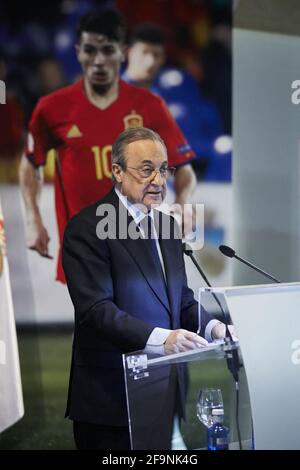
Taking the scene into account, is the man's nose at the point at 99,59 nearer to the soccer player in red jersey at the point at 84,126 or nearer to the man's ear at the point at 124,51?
the soccer player in red jersey at the point at 84,126

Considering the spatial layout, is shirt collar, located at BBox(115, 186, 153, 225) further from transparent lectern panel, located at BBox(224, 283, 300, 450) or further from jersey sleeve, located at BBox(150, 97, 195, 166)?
jersey sleeve, located at BBox(150, 97, 195, 166)

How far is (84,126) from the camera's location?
4211mm

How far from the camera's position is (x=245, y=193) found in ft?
14.6

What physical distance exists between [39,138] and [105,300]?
6.58 feet

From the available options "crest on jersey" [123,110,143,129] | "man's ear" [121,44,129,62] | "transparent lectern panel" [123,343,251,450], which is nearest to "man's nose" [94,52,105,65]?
"man's ear" [121,44,129,62]

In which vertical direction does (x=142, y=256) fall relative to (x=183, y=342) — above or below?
above

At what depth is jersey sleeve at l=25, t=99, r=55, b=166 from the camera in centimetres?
412

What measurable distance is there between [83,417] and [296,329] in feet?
2.85

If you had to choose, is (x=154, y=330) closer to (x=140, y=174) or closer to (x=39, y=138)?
(x=140, y=174)

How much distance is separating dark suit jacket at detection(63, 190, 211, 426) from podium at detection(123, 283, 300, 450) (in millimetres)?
317

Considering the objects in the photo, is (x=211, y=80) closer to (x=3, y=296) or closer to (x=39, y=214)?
(x=39, y=214)

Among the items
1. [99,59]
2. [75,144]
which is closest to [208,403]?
[75,144]

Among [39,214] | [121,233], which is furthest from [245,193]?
[121,233]

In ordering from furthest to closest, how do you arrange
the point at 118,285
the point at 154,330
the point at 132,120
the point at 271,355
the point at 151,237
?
1. the point at 132,120
2. the point at 151,237
3. the point at 118,285
4. the point at 154,330
5. the point at 271,355
